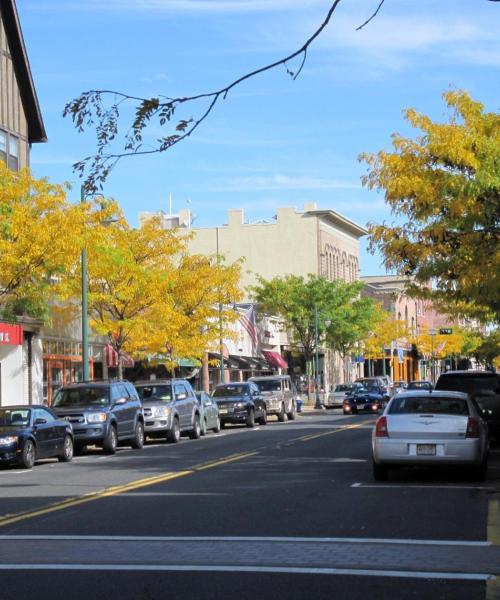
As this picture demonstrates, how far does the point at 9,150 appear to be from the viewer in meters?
41.0

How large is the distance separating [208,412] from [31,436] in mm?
14561

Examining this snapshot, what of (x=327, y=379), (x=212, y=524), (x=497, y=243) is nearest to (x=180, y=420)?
(x=497, y=243)

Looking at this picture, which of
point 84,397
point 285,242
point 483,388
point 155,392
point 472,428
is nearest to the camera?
point 472,428

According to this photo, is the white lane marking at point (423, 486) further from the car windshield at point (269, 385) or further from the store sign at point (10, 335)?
the car windshield at point (269, 385)

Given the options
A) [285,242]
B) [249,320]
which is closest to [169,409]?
[249,320]

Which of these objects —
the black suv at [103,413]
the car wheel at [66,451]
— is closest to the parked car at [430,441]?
the car wheel at [66,451]

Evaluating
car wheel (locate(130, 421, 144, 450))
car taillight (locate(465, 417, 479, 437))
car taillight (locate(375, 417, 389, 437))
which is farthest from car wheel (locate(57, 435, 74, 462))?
car taillight (locate(465, 417, 479, 437))

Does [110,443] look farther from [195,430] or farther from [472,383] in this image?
[472,383]

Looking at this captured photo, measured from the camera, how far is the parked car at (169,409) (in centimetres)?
3322

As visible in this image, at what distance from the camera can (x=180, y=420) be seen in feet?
112

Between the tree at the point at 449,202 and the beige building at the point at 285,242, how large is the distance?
194ft

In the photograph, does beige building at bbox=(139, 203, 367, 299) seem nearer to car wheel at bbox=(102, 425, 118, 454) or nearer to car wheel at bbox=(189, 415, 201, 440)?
car wheel at bbox=(189, 415, 201, 440)

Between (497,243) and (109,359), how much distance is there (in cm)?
2629

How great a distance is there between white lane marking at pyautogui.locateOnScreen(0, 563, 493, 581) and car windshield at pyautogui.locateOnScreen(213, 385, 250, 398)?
32534 mm
